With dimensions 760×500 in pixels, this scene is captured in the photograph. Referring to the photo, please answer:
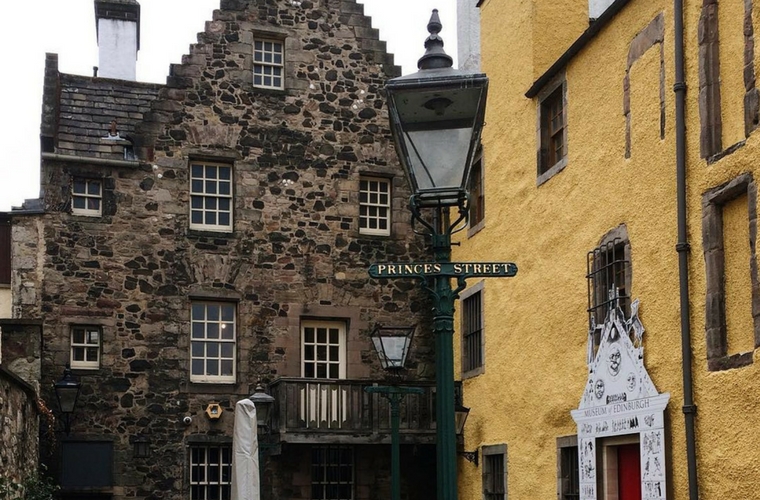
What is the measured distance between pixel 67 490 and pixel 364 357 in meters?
5.14

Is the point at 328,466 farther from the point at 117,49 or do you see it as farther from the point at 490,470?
the point at 117,49

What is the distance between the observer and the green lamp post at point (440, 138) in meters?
5.74

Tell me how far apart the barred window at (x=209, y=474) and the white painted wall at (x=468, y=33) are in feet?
26.6

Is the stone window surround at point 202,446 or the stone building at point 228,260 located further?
the stone window surround at point 202,446

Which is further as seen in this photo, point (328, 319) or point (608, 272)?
point (328, 319)

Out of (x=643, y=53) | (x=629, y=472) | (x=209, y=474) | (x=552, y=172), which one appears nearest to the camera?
(x=643, y=53)

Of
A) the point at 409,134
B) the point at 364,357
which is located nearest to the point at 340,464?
the point at 364,357

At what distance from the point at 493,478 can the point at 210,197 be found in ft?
21.4

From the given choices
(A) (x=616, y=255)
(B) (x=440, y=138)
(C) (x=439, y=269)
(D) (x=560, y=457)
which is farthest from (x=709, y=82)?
(C) (x=439, y=269)

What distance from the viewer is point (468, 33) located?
70.1ft

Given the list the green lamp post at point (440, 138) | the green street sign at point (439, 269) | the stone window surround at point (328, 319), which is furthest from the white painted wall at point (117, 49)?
the green street sign at point (439, 269)

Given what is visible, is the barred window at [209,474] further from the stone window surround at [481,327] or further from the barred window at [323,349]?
the stone window surround at [481,327]

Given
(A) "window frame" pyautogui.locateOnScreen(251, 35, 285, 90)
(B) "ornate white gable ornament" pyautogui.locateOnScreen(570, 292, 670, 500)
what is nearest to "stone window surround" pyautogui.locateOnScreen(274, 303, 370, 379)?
(A) "window frame" pyautogui.locateOnScreen(251, 35, 285, 90)

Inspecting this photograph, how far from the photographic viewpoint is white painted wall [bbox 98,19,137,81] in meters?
21.0
